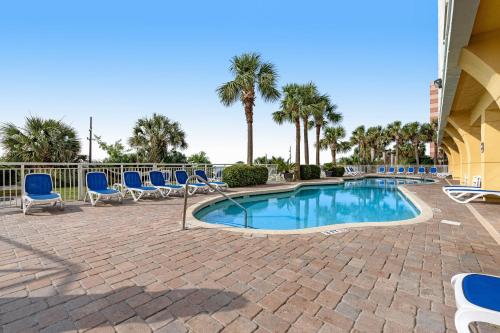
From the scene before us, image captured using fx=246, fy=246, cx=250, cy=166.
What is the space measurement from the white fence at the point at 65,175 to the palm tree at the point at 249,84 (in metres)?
5.30

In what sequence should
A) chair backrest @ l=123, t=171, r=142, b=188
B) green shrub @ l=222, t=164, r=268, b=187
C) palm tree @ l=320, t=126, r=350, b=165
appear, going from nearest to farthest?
chair backrest @ l=123, t=171, r=142, b=188, green shrub @ l=222, t=164, r=268, b=187, palm tree @ l=320, t=126, r=350, b=165

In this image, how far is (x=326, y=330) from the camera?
1.85 m

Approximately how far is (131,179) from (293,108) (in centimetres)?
1377

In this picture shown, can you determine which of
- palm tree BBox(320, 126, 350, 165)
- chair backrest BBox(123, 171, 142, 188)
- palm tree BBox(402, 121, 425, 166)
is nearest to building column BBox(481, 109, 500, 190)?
chair backrest BBox(123, 171, 142, 188)

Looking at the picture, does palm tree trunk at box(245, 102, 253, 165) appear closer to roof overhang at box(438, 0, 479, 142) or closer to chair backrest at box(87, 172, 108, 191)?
chair backrest at box(87, 172, 108, 191)

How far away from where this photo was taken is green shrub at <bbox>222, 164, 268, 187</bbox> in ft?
44.5

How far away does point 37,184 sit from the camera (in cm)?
686

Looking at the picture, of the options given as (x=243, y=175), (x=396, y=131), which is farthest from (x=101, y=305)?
(x=396, y=131)

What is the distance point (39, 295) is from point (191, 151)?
24.6 m

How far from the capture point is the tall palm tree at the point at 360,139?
40456 millimetres

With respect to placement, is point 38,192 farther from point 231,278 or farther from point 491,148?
point 491,148

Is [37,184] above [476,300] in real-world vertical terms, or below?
above

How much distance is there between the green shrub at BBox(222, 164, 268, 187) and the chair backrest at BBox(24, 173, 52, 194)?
788 centimetres

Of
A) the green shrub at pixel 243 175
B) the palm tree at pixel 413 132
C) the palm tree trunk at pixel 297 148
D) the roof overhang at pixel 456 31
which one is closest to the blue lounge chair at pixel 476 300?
the roof overhang at pixel 456 31
